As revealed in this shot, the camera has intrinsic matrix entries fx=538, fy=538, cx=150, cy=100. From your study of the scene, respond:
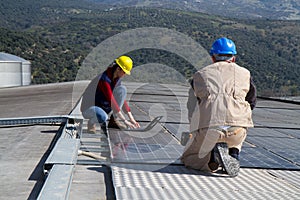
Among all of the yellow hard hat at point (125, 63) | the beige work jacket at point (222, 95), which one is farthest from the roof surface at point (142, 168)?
the yellow hard hat at point (125, 63)

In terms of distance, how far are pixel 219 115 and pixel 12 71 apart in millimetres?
27114

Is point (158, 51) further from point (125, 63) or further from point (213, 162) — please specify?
point (213, 162)

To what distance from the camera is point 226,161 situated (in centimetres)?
564

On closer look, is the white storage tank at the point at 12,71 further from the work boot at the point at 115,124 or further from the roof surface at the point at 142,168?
the work boot at the point at 115,124

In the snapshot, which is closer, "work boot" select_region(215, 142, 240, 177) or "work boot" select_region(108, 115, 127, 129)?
"work boot" select_region(215, 142, 240, 177)

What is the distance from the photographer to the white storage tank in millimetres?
30000

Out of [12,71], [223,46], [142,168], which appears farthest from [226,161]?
[12,71]

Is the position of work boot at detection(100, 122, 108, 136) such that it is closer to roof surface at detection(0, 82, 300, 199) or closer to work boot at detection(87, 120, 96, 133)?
roof surface at detection(0, 82, 300, 199)

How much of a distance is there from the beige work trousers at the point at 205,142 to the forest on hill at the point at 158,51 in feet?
58.2

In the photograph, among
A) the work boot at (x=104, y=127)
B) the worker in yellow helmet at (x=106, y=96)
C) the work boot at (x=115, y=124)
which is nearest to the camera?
the worker in yellow helmet at (x=106, y=96)

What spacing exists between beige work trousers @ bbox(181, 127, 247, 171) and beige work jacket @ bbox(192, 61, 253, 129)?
0.26ft

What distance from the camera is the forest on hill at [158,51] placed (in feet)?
158

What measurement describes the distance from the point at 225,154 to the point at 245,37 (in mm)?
76998

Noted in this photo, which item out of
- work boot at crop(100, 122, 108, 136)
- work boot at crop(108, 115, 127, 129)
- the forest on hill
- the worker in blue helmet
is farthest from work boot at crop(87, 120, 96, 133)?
the forest on hill
